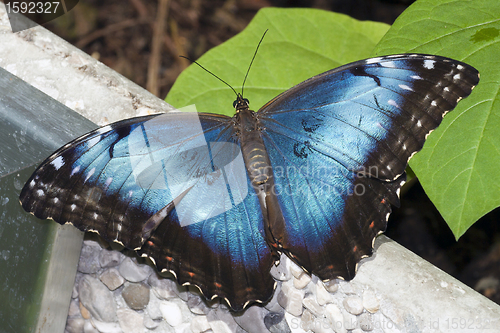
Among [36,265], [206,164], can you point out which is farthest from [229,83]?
[36,265]

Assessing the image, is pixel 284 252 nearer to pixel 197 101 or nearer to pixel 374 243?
pixel 374 243

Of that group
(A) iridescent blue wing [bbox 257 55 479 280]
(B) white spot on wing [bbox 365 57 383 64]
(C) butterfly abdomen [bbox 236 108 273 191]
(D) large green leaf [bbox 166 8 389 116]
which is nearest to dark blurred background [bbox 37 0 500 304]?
(D) large green leaf [bbox 166 8 389 116]

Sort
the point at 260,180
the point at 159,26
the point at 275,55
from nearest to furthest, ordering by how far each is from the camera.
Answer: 1. the point at 260,180
2. the point at 275,55
3. the point at 159,26

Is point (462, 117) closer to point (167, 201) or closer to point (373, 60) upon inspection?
point (373, 60)

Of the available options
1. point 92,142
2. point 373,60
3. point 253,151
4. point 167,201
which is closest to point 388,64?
point 373,60

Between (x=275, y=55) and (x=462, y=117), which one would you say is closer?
(x=462, y=117)

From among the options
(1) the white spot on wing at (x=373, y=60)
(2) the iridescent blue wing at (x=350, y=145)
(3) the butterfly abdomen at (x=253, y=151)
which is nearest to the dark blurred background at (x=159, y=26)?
(3) the butterfly abdomen at (x=253, y=151)

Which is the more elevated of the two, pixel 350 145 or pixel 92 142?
pixel 350 145

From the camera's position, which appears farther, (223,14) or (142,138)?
(223,14)
